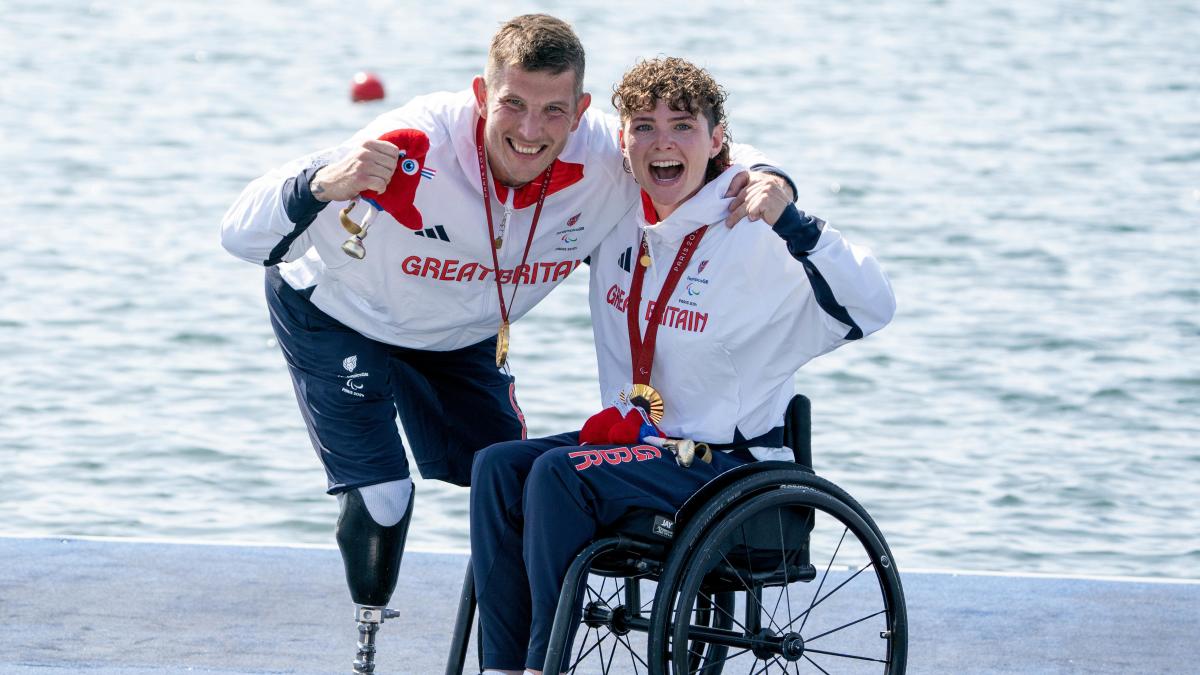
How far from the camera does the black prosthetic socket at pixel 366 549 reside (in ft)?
11.0

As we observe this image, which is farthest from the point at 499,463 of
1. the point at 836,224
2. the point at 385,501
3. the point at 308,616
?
the point at 836,224

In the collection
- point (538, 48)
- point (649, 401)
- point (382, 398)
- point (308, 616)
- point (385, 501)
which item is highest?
point (538, 48)

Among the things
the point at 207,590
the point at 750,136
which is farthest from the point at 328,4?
the point at 207,590

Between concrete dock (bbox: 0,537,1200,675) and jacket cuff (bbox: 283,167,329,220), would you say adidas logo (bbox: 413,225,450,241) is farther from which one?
concrete dock (bbox: 0,537,1200,675)

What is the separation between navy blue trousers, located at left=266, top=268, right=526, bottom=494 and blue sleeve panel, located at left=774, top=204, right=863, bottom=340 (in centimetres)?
79

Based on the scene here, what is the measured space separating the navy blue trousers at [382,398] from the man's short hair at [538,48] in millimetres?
589

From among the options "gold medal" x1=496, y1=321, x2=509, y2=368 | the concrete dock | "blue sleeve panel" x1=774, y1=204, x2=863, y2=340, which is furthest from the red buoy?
"blue sleeve panel" x1=774, y1=204, x2=863, y2=340

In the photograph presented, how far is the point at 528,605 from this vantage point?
2936 mm

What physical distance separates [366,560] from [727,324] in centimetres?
81

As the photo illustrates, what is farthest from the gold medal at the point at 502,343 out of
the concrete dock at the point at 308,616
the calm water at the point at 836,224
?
the calm water at the point at 836,224

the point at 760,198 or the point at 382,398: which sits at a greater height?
the point at 760,198

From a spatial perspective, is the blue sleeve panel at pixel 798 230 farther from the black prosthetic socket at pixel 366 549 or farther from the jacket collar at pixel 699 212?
the black prosthetic socket at pixel 366 549

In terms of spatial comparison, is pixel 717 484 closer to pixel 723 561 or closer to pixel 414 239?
pixel 723 561

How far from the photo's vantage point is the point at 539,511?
2846mm
